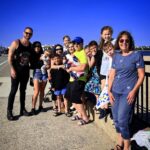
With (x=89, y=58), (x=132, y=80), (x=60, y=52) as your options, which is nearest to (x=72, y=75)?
(x=89, y=58)

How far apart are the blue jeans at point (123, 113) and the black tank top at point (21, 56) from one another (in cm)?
329

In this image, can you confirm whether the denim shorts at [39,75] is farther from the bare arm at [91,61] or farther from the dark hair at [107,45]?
the dark hair at [107,45]

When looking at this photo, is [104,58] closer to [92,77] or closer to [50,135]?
[92,77]

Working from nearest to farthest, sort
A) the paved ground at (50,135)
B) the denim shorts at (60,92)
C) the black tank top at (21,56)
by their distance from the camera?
the paved ground at (50,135) < the black tank top at (21,56) < the denim shorts at (60,92)

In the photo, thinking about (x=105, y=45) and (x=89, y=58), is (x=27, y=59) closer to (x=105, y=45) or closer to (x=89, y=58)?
(x=89, y=58)

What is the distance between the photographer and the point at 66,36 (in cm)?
855

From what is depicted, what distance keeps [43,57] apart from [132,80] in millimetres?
4050

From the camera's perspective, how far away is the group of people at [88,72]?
4316 mm

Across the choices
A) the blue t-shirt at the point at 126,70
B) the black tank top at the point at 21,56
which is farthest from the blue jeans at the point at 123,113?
the black tank top at the point at 21,56

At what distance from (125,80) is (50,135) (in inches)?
88.8

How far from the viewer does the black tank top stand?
7.15 metres

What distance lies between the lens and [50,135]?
5.98 meters

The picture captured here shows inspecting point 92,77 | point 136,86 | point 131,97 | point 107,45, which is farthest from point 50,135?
point 136,86

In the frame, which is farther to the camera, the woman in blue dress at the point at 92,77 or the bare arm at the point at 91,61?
Result: the woman in blue dress at the point at 92,77
